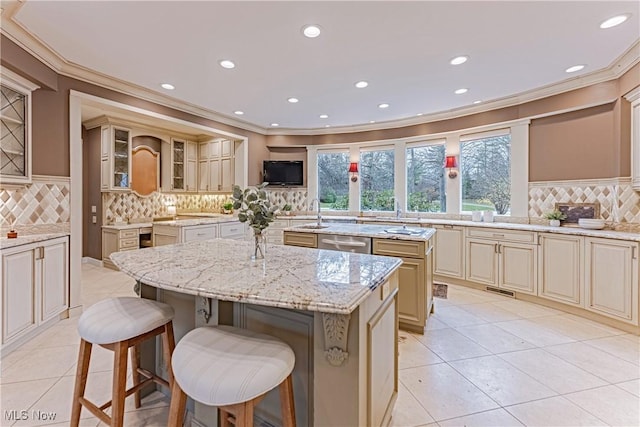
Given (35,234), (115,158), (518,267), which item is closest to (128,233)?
(115,158)

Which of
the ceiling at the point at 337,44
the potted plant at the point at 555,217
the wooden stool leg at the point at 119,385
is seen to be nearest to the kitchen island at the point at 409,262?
the ceiling at the point at 337,44

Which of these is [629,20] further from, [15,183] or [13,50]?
[15,183]

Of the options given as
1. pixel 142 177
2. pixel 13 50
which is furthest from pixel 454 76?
pixel 142 177

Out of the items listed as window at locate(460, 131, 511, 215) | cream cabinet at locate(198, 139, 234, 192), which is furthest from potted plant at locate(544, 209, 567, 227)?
cream cabinet at locate(198, 139, 234, 192)

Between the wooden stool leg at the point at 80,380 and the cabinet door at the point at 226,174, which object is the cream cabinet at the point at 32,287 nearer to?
the wooden stool leg at the point at 80,380

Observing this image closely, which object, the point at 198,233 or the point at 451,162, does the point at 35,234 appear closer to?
the point at 198,233


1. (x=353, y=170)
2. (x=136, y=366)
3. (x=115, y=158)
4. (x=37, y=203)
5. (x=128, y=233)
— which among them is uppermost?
(x=115, y=158)

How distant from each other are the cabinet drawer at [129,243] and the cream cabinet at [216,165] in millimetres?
1735

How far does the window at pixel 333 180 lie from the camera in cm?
645

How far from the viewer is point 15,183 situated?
2771mm

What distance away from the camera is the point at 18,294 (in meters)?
2.55

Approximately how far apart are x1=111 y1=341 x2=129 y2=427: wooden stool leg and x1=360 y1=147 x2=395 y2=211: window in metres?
5.19

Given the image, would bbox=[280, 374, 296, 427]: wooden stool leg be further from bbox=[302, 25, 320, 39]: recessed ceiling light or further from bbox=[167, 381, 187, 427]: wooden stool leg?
bbox=[302, 25, 320, 39]: recessed ceiling light

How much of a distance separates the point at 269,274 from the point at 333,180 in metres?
5.22
